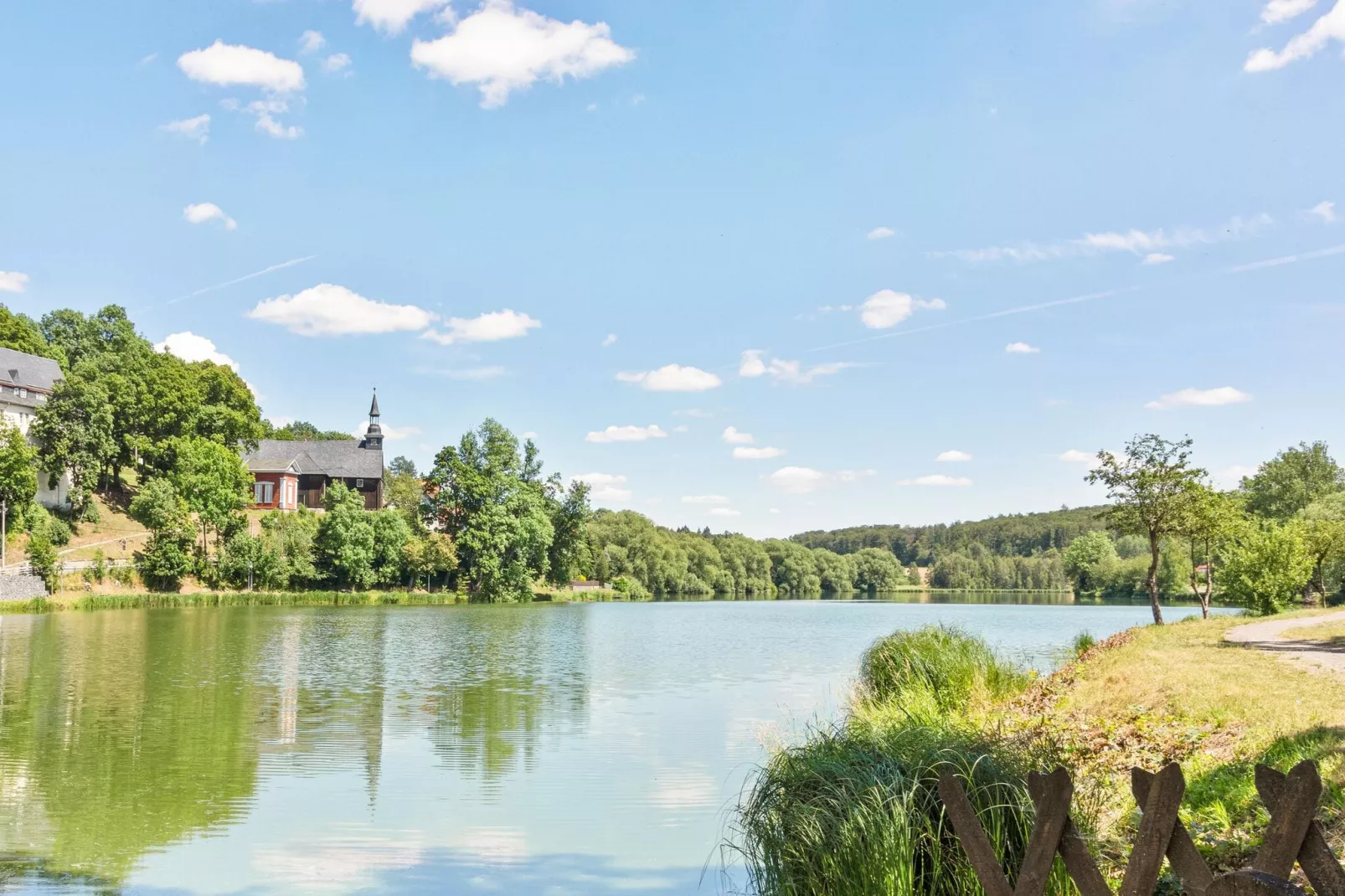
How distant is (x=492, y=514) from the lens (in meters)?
68.9

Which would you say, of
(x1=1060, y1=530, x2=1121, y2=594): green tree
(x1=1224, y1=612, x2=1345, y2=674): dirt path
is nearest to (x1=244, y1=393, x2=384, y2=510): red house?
(x1=1060, y1=530, x2=1121, y2=594): green tree

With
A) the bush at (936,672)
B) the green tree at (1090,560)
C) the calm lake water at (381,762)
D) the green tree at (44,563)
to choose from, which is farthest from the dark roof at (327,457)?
the bush at (936,672)

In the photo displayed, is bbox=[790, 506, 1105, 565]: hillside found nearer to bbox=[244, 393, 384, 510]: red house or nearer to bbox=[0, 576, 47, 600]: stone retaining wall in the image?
bbox=[244, 393, 384, 510]: red house

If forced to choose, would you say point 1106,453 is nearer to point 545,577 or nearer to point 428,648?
point 428,648

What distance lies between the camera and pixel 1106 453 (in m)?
27.4

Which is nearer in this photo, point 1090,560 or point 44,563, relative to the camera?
point 44,563

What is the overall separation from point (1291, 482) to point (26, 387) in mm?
93680

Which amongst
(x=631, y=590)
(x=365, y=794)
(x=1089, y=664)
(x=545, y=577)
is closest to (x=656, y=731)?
(x=365, y=794)

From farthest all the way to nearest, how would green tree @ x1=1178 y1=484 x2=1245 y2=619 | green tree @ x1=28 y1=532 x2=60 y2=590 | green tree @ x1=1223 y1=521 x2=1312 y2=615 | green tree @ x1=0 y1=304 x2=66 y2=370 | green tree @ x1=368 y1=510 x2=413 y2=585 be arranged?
green tree @ x1=0 y1=304 x2=66 y2=370, green tree @ x1=368 y1=510 x2=413 y2=585, green tree @ x1=28 y1=532 x2=60 y2=590, green tree @ x1=1223 y1=521 x2=1312 y2=615, green tree @ x1=1178 y1=484 x2=1245 y2=619

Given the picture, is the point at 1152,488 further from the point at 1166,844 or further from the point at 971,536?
the point at 971,536

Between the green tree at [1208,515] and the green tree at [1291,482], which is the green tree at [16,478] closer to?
the green tree at [1208,515]

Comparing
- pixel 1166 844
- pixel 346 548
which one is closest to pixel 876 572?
pixel 346 548

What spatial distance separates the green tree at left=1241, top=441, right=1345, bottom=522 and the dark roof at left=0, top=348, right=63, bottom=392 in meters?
89.0

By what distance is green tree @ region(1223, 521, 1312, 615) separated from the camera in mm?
31422
